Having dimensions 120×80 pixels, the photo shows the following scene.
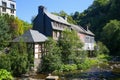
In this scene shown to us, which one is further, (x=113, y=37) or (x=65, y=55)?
(x=113, y=37)

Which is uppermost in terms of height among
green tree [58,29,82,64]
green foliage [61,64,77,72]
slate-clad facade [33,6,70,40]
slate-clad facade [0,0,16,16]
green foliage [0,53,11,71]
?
slate-clad facade [0,0,16,16]

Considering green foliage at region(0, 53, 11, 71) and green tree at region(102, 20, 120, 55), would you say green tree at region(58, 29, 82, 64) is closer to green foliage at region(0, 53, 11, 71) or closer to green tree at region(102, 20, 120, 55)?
green foliage at region(0, 53, 11, 71)

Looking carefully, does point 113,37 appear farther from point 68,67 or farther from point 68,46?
point 68,67

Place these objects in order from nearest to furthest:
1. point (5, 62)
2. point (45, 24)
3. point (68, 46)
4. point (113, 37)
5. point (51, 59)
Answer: point (5, 62)
point (51, 59)
point (68, 46)
point (45, 24)
point (113, 37)

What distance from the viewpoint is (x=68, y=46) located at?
54.3 metres

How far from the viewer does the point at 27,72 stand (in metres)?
44.2

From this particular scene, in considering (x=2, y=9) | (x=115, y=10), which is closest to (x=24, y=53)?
(x=2, y=9)

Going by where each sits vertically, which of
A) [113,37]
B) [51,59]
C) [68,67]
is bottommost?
[68,67]

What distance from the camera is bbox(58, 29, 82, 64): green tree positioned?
5403 centimetres

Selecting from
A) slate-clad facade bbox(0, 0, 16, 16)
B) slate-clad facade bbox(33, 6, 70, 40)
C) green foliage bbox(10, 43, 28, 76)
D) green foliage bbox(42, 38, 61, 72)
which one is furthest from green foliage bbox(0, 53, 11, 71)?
slate-clad facade bbox(0, 0, 16, 16)

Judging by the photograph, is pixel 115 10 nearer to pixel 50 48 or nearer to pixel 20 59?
pixel 50 48

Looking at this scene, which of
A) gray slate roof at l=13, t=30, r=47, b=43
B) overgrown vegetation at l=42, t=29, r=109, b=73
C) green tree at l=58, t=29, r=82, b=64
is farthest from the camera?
green tree at l=58, t=29, r=82, b=64

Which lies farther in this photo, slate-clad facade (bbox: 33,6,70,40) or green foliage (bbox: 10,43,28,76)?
slate-clad facade (bbox: 33,6,70,40)

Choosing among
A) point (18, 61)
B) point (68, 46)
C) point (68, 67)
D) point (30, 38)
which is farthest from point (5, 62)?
point (68, 46)
